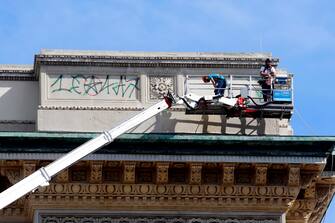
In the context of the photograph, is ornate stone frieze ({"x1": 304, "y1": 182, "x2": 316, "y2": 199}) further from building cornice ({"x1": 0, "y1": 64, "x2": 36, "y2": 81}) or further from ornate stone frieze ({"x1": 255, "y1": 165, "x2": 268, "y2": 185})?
building cornice ({"x1": 0, "y1": 64, "x2": 36, "y2": 81})

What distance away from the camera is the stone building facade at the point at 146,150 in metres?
46.7

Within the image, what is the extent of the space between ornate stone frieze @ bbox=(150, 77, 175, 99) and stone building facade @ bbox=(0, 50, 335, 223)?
1.0 inches

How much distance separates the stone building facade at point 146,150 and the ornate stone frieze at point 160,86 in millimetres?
26

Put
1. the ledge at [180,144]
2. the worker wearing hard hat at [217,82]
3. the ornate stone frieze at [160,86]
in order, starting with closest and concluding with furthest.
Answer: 1. the ledge at [180,144]
2. the worker wearing hard hat at [217,82]
3. the ornate stone frieze at [160,86]

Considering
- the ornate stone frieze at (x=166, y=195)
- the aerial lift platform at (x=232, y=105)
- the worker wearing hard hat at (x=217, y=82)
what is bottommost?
the ornate stone frieze at (x=166, y=195)

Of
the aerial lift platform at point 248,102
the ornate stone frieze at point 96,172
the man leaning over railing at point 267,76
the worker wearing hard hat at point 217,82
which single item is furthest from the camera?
the man leaning over railing at point 267,76

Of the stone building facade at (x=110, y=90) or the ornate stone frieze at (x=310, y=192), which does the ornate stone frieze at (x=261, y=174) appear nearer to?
the stone building facade at (x=110, y=90)

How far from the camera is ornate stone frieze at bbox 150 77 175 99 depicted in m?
48.8

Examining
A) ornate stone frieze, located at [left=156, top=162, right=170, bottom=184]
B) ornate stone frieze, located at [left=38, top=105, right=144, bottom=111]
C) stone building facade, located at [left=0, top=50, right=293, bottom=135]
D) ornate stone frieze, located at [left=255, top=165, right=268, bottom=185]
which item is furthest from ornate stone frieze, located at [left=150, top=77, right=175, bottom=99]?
ornate stone frieze, located at [left=255, top=165, right=268, bottom=185]

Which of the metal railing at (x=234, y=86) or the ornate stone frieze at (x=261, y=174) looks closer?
the ornate stone frieze at (x=261, y=174)

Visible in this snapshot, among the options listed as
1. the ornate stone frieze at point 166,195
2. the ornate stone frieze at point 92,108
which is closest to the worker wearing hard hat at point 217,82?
the ornate stone frieze at point 92,108

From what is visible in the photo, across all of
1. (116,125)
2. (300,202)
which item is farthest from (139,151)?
(300,202)

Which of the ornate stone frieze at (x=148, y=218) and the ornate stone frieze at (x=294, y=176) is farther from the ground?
the ornate stone frieze at (x=294, y=176)

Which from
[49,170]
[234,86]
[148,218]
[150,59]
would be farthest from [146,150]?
[234,86]
